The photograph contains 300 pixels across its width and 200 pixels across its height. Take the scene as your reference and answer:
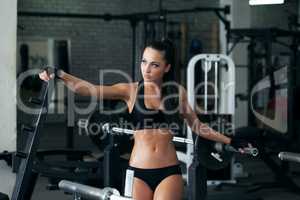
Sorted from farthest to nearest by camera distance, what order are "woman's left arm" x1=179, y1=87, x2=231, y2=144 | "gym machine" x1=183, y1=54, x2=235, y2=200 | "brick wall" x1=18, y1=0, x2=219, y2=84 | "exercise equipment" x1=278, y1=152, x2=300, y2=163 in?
"brick wall" x1=18, y1=0, x2=219, y2=84
"gym machine" x1=183, y1=54, x2=235, y2=200
"woman's left arm" x1=179, y1=87, x2=231, y2=144
"exercise equipment" x1=278, y1=152, x2=300, y2=163

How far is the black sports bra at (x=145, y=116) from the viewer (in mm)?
2287

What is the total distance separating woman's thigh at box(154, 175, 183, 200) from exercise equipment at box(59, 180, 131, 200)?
1.84 ft

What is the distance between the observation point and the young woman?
7.43 feet

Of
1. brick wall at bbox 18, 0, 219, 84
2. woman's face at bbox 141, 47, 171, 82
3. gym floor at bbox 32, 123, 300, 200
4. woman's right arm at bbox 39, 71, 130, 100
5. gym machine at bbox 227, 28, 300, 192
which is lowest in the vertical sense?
gym floor at bbox 32, 123, 300, 200

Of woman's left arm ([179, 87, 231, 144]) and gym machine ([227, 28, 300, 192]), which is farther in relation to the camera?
gym machine ([227, 28, 300, 192])

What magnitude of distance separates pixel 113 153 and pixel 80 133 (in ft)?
19.1

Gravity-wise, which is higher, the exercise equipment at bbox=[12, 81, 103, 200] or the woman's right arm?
the woman's right arm

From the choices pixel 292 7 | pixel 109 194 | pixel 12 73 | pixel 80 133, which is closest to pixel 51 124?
pixel 80 133

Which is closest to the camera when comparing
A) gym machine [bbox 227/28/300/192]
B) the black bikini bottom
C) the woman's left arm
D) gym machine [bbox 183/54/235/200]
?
the black bikini bottom

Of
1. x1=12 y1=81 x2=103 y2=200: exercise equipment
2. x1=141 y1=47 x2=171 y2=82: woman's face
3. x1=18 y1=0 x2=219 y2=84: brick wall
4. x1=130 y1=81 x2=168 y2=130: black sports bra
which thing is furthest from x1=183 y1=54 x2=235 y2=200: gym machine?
x1=18 y1=0 x2=219 y2=84: brick wall

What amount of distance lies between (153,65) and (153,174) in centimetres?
47

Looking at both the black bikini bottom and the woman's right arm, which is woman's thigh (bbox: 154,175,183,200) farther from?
the woman's right arm

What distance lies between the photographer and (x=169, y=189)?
88.4 inches

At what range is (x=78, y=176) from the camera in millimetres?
2811
